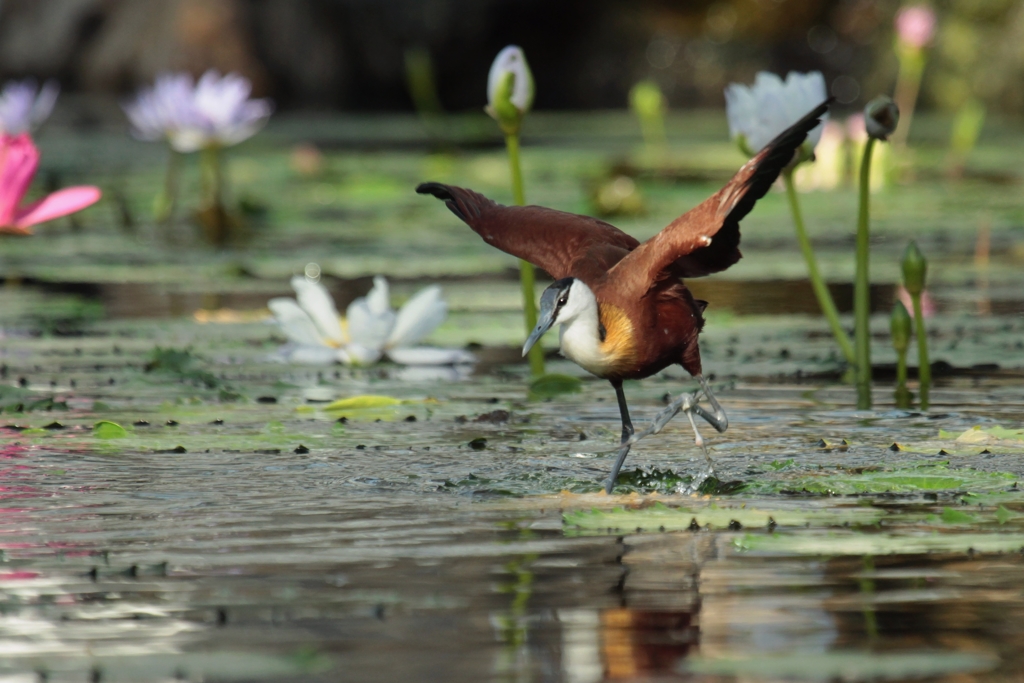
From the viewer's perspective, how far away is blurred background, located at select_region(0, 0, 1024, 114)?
1875 cm

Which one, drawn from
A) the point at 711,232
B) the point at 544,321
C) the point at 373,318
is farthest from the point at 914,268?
the point at 373,318

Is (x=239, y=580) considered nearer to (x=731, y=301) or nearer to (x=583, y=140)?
(x=731, y=301)

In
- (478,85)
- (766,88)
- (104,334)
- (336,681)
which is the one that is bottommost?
(336,681)

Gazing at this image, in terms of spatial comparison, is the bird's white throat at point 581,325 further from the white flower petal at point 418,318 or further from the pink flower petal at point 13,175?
the white flower petal at point 418,318

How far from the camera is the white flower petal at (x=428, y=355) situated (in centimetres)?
422

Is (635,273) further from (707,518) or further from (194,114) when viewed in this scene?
(194,114)

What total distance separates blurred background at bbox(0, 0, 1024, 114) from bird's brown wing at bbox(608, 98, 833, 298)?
49.8 feet

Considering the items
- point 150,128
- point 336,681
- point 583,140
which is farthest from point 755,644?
point 583,140

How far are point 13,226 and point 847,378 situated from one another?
85.3 inches

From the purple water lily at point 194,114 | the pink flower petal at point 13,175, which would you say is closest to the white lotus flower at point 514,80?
the pink flower petal at point 13,175

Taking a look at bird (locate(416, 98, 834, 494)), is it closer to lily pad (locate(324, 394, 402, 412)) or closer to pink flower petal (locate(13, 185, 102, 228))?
lily pad (locate(324, 394, 402, 412))

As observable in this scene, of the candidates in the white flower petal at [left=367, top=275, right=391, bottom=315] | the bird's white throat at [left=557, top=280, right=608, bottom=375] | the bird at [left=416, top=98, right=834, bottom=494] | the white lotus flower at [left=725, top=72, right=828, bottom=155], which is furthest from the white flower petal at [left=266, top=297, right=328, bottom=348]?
the bird's white throat at [left=557, top=280, right=608, bottom=375]

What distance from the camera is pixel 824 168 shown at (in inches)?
384

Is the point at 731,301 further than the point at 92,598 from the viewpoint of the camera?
Yes
